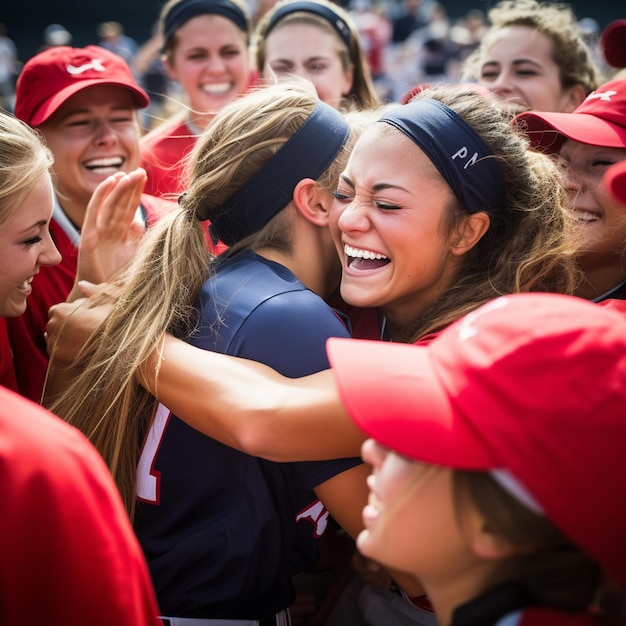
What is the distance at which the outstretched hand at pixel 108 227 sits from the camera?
2.78m

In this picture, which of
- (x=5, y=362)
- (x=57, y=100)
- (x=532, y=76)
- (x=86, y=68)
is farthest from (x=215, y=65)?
(x=5, y=362)

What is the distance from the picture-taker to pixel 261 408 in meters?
1.86

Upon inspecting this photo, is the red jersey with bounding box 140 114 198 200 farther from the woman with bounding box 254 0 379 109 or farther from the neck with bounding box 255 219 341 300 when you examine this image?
the neck with bounding box 255 219 341 300

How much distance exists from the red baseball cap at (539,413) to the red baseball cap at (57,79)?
282 cm

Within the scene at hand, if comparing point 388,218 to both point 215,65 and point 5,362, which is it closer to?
point 5,362

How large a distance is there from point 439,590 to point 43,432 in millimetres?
809

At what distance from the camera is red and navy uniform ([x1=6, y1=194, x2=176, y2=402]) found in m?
3.03

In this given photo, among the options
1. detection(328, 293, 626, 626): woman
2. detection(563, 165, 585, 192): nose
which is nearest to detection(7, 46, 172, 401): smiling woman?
detection(563, 165, 585, 192): nose

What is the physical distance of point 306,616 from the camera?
294 cm

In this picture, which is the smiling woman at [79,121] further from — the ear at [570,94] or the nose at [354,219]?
the ear at [570,94]

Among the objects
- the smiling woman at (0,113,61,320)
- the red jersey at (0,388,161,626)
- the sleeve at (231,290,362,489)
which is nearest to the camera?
the red jersey at (0,388,161,626)

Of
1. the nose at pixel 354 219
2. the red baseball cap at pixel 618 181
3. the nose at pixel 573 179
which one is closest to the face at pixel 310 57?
the nose at pixel 573 179

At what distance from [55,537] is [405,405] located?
625mm

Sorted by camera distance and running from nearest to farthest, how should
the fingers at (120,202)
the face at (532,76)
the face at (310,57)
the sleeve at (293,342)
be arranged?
the sleeve at (293,342) < the fingers at (120,202) < the face at (532,76) < the face at (310,57)
